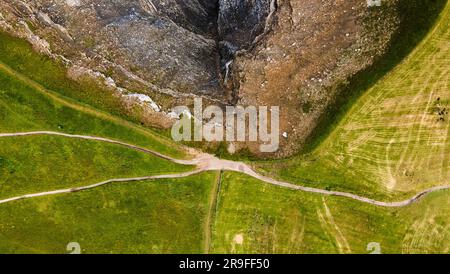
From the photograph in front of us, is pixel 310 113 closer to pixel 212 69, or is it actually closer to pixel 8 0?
pixel 212 69

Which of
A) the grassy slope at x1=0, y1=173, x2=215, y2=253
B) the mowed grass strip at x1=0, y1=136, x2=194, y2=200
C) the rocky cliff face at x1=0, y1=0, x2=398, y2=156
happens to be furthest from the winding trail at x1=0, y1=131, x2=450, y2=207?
the rocky cliff face at x1=0, y1=0, x2=398, y2=156

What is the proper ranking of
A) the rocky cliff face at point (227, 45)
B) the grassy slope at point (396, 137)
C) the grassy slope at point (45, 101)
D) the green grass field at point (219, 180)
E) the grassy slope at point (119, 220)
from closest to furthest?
the grassy slope at point (396, 137) → the green grass field at point (219, 180) → the rocky cliff face at point (227, 45) → the grassy slope at point (119, 220) → the grassy slope at point (45, 101)

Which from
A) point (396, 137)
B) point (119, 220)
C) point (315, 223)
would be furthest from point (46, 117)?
point (396, 137)

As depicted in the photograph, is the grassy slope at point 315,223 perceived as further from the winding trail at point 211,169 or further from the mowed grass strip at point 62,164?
the mowed grass strip at point 62,164

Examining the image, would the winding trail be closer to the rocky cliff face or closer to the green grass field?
the green grass field

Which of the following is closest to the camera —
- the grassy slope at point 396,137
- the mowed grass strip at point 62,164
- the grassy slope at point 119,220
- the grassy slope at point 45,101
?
the grassy slope at point 396,137

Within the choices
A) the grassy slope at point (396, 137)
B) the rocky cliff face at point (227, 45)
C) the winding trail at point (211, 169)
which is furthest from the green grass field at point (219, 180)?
the rocky cliff face at point (227, 45)

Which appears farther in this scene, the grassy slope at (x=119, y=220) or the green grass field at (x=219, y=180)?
the grassy slope at (x=119, y=220)

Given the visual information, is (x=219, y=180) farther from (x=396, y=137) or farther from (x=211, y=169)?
(x=396, y=137)
